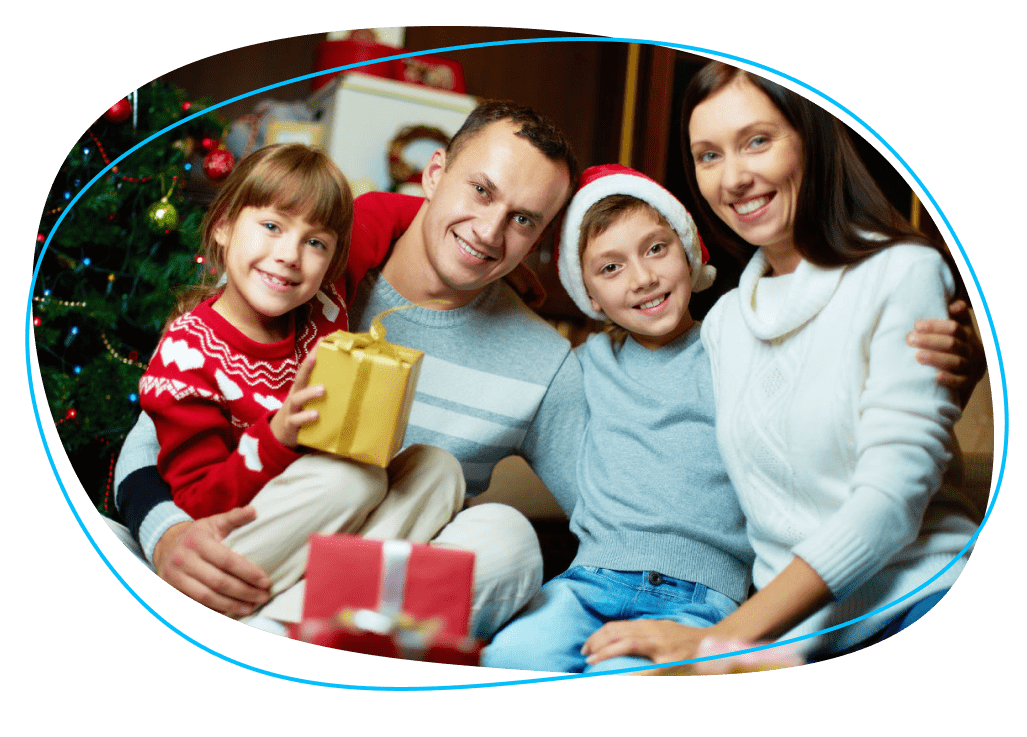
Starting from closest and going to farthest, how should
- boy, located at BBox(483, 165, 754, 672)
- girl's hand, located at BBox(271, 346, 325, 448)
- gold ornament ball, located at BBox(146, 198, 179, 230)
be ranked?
girl's hand, located at BBox(271, 346, 325, 448) < boy, located at BBox(483, 165, 754, 672) < gold ornament ball, located at BBox(146, 198, 179, 230)

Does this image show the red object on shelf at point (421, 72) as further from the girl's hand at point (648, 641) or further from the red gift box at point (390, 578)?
the girl's hand at point (648, 641)

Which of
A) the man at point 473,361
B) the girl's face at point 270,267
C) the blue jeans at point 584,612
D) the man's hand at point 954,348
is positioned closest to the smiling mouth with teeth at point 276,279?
the girl's face at point 270,267

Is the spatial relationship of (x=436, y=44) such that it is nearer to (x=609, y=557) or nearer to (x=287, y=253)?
(x=287, y=253)

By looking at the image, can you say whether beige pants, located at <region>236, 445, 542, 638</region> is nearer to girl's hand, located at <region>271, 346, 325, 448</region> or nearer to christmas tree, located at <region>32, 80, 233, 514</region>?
girl's hand, located at <region>271, 346, 325, 448</region>

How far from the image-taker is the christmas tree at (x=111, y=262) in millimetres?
1646

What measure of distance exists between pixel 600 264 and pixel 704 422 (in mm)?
284

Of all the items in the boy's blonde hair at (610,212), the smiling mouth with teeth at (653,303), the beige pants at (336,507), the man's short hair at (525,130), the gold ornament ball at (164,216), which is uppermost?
the man's short hair at (525,130)

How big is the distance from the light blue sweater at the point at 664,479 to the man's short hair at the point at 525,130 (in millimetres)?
316

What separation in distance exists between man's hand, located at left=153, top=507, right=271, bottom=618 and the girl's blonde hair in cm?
33

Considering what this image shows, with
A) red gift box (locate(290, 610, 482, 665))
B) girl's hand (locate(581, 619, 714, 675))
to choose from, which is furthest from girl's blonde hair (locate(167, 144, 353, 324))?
girl's hand (locate(581, 619, 714, 675))

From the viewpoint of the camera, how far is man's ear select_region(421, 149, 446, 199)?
1597 mm

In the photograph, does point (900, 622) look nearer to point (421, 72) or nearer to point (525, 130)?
point (525, 130)

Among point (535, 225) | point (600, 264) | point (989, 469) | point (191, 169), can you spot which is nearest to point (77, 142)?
point (191, 169)

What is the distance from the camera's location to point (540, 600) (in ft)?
5.08
